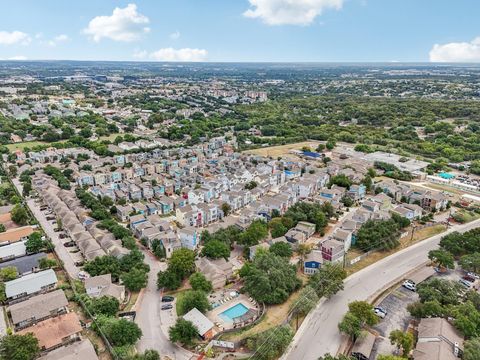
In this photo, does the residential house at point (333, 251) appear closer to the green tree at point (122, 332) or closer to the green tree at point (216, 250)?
the green tree at point (216, 250)

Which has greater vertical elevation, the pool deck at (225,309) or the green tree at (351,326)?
the green tree at (351,326)

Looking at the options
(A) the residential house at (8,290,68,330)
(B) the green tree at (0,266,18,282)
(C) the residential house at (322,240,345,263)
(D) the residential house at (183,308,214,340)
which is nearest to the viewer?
(D) the residential house at (183,308,214,340)

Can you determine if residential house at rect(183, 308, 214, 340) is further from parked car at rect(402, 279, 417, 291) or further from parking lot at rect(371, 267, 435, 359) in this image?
parked car at rect(402, 279, 417, 291)

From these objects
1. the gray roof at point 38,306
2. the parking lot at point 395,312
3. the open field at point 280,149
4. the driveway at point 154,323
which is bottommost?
the parking lot at point 395,312

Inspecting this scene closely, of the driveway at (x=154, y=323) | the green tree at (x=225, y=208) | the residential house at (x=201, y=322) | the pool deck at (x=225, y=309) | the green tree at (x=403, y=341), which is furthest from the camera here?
the green tree at (x=225, y=208)

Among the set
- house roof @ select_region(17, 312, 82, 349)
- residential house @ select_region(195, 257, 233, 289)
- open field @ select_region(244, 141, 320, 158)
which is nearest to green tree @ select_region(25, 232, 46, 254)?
house roof @ select_region(17, 312, 82, 349)

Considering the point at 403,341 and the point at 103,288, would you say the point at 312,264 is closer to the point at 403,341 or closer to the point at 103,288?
the point at 403,341

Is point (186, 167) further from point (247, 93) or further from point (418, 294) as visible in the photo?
point (247, 93)

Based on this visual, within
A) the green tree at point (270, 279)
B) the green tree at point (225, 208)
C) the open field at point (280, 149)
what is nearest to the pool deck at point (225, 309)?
the green tree at point (270, 279)
